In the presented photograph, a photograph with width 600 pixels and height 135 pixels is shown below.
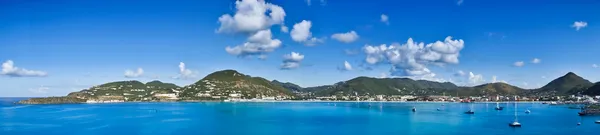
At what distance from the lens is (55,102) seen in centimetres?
18800

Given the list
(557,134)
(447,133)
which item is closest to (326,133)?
(447,133)

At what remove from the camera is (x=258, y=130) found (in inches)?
2359

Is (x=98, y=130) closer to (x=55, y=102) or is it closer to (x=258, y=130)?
(x=258, y=130)

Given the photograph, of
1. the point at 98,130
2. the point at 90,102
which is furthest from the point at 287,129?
the point at 90,102

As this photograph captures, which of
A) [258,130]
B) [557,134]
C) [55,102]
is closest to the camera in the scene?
[557,134]

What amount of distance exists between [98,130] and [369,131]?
34816 mm

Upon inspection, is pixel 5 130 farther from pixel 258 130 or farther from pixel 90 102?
pixel 90 102

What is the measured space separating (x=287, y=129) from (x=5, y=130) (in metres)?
35.8

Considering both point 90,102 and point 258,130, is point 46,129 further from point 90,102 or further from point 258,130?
point 90,102

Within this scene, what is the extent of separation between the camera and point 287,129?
6156cm

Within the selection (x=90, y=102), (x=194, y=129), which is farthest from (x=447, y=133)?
(x=90, y=102)

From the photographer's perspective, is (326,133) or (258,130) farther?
(258,130)

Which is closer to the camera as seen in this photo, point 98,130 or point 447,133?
point 447,133

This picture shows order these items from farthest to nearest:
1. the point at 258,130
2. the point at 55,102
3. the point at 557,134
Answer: the point at 55,102 → the point at 258,130 → the point at 557,134
